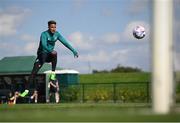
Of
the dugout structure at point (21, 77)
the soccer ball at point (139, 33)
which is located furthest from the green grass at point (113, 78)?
the soccer ball at point (139, 33)

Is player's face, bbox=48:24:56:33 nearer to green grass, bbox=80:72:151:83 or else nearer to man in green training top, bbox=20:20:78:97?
man in green training top, bbox=20:20:78:97

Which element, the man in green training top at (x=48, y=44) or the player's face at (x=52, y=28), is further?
the player's face at (x=52, y=28)

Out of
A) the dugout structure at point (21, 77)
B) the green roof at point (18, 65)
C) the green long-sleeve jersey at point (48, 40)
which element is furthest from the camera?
the green roof at point (18, 65)

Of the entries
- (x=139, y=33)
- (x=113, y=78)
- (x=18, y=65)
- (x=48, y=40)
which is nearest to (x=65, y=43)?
(x=48, y=40)

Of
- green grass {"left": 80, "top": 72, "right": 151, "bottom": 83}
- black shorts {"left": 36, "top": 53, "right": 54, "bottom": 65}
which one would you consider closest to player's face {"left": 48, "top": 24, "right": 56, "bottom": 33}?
black shorts {"left": 36, "top": 53, "right": 54, "bottom": 65}

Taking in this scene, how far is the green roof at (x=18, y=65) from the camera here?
109 feet

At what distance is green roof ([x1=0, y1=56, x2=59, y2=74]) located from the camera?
33.2 m

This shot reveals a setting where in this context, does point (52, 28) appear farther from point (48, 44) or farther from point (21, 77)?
point (21, 77)

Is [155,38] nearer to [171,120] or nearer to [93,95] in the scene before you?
[171,120]

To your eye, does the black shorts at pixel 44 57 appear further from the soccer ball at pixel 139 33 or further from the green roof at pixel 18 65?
the green roof at pixel 18 65

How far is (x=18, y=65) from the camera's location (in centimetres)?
3475

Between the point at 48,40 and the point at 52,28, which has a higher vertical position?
the point at 52,28

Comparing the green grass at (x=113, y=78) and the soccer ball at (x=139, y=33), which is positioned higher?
the soccer ball at (x=139, y=33)

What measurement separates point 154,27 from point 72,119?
238 centimetres
